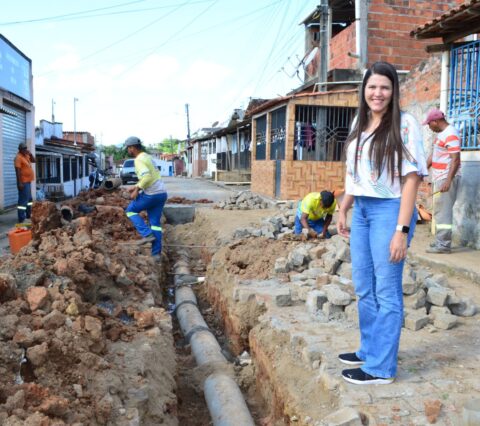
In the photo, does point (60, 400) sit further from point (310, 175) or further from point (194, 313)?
point (310, 175)

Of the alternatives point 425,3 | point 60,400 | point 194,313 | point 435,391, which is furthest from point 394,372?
point 425,3

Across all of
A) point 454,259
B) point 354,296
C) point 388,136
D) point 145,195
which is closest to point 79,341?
point 388,136

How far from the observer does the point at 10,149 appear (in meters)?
14.4

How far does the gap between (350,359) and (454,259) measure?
3480 mm

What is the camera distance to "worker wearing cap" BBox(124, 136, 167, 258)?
22.0ft

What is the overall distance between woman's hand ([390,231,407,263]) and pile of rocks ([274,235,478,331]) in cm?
150

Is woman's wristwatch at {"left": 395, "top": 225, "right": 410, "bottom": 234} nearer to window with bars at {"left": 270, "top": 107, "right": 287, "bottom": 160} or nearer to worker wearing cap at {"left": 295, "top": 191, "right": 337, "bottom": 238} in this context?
worker wearing cap at {"left": 295, "top": 191, "right": 337, "bottom": 238}

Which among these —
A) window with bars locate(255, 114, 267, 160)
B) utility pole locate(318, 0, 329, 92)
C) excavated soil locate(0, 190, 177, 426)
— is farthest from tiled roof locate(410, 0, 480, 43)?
window with bars locate(255, 114, 267, 160)

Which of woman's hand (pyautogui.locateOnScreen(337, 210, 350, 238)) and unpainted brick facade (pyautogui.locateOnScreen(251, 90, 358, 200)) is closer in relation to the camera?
woman's hand (pyautogui.locateOnScreen(337, 210, 350, 238))

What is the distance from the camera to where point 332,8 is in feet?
47.8

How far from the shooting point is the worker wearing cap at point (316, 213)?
6898mm

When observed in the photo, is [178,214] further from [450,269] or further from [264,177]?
[450,269]

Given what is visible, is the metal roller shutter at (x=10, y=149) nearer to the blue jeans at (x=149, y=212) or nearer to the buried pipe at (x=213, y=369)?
the blue jeans at (x=149, y=212)

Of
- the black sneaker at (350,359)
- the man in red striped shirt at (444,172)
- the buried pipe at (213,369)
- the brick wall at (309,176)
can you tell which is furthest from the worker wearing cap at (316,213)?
the brick wall at (309,176)
